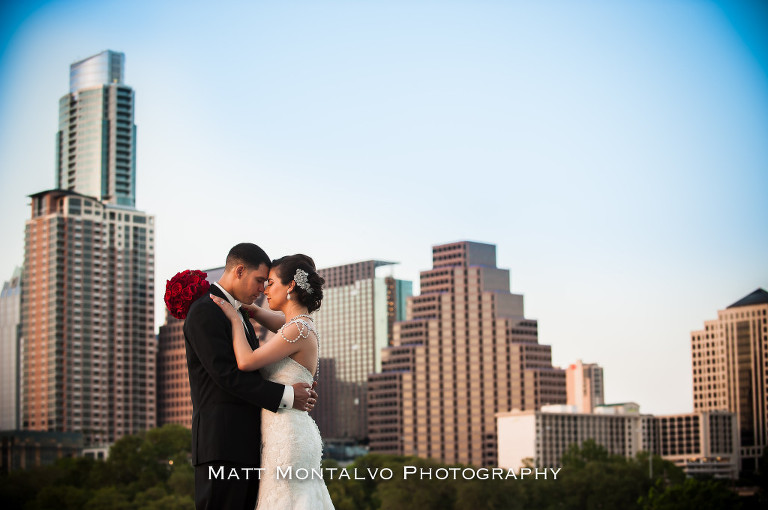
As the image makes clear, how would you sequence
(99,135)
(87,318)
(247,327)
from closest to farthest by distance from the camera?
(247,327) → (87,318) → (99,135)

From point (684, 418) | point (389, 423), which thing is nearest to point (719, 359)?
point (684, 418)

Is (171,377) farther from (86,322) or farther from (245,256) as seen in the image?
(245,256)

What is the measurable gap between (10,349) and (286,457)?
18502 cm

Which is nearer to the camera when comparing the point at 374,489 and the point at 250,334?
the point at 250,334

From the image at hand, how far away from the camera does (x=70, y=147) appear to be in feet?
649

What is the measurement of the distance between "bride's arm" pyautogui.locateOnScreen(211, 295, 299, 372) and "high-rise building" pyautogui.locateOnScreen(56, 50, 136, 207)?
616 feet

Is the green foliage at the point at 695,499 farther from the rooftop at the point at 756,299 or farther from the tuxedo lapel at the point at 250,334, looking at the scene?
the rooftop at the point at 756,299

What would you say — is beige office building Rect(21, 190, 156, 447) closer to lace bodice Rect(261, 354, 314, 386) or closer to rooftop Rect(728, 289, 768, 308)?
rooftop Rect(728, 289, 768, 308)

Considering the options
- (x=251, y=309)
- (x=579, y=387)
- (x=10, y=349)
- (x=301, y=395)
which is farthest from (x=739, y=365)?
(x=301, y=395)

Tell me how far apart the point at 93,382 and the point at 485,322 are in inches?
2355

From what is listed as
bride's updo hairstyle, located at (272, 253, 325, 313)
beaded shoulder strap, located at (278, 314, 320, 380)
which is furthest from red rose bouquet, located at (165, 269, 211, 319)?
beaded shoulder strap, located at (278, 314, 320, 380)

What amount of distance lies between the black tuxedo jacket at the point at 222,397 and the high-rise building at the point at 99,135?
188m

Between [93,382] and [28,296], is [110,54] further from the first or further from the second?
[93,382]

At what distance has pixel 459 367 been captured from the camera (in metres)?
178
